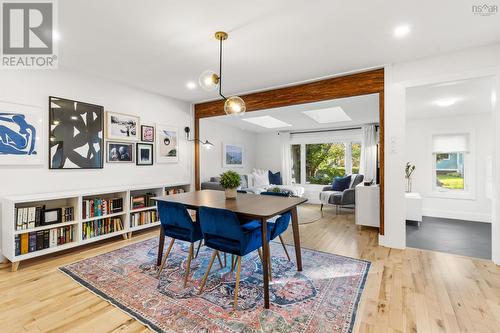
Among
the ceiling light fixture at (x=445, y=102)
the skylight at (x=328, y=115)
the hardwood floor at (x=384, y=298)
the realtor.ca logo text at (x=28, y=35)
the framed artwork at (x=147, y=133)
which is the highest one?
the realtor.ca logo text at (x=28, y=35)

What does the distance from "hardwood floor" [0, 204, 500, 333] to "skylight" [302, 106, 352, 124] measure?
2.99m

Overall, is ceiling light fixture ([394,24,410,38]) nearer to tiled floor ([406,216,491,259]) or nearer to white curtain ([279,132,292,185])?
tiled floor ([406,216,491,259])

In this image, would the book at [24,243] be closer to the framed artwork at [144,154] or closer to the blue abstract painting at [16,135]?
the blue abstract painting at [16,135]

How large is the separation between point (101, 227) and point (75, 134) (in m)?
1.36

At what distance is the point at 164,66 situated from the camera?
10.5 feet

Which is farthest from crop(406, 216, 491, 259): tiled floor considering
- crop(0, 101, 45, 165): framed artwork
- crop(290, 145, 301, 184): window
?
crop(0, 101, 45, 165): framed artwork

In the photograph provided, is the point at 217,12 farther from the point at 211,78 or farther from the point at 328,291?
the point at 328,291

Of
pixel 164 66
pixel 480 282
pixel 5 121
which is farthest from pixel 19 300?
pixel 480 282

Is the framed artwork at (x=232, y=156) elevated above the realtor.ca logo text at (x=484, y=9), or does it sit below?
below

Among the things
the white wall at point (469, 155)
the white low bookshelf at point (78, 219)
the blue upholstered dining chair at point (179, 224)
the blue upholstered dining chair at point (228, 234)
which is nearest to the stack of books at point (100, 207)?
the white low bookshelf at point (78, 219)

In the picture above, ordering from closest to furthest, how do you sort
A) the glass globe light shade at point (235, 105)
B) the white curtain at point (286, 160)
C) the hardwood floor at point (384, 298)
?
the hardwood floor at point (384, 298) → the glass globe light shade at point (235, 105) → the white curtain at point (286, 160)

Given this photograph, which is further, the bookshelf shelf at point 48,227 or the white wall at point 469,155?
the white wall at point 469,155

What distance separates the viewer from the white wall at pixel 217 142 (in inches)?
231

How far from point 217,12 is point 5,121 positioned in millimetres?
2734
